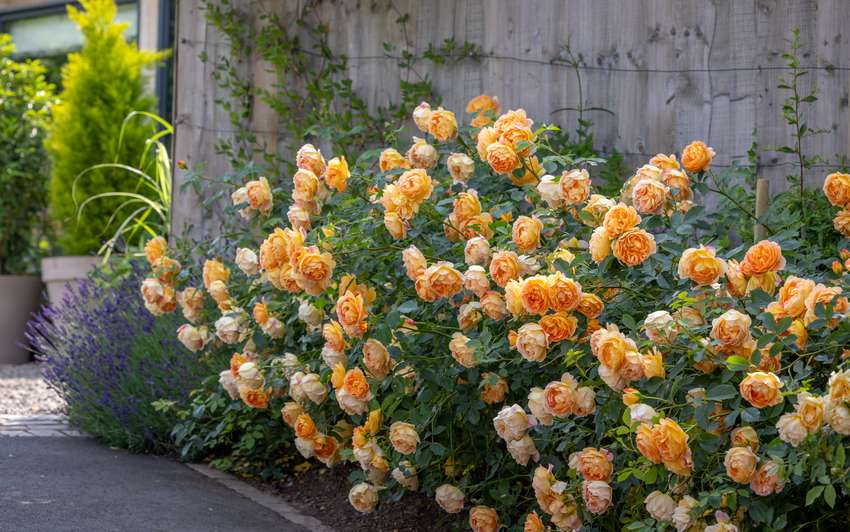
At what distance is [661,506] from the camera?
139cm

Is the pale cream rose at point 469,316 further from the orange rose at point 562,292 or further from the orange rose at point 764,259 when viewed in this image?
the orange rose at point 764,259

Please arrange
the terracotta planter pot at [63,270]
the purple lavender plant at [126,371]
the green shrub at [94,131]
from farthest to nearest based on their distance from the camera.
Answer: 1. the green shrub at [94,131]
2. the terracotta planter pot at [63,270]
3. the purple lavender plant at [126,371]

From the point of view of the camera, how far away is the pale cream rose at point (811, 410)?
1.18 metres

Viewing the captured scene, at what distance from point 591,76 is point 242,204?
1.43m

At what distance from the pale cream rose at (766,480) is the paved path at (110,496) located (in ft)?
4.28

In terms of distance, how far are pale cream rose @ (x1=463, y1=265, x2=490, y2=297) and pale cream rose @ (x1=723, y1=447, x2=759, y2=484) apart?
0.60 meters

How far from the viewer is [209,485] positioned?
8.05 feet

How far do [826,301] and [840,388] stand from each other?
208mm

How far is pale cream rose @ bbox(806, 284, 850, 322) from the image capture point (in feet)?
4.16

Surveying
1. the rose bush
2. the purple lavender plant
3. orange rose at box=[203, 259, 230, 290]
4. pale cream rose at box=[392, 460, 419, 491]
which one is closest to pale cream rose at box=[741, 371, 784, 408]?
the rose bush

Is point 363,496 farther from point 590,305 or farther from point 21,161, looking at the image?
point 21,161

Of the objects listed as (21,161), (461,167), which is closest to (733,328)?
(461,167)

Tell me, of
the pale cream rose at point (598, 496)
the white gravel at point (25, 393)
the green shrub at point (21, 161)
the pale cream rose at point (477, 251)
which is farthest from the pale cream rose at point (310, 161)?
the green shrub at point (21, 161)

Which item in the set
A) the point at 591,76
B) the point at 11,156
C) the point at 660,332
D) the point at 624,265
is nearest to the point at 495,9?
the point at 591,76
